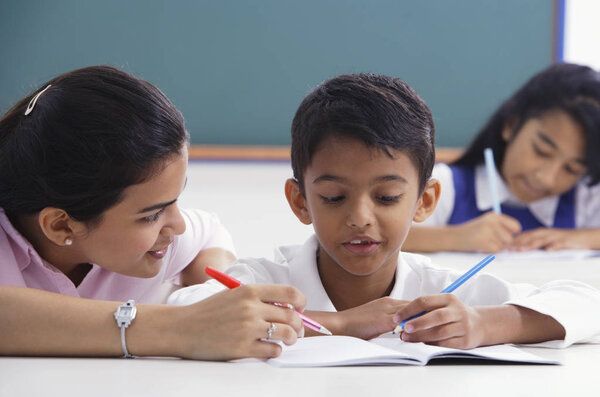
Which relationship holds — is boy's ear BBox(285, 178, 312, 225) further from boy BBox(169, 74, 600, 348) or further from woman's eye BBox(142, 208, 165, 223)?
woman's eye BBox(142, 208, 165, 223)

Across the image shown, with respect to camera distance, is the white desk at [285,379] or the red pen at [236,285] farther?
the red pen at [236,285]

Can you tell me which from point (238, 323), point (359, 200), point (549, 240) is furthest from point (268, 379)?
point (549, 240)

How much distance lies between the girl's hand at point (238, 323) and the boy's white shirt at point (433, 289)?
0.20m

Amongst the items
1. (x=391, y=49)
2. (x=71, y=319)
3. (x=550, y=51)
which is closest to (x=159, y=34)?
(x=391, y=49)

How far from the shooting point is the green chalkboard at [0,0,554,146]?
113 inches

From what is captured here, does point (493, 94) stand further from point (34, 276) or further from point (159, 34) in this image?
point (34, 276)

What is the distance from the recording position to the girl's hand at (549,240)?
2.10 m

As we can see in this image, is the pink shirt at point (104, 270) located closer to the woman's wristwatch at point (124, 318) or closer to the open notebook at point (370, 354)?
the woman's wristwatch at point (124, 318)

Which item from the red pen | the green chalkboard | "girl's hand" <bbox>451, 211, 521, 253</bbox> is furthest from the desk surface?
the green chalkboard

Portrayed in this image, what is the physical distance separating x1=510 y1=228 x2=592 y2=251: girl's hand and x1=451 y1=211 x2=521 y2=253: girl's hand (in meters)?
0.04

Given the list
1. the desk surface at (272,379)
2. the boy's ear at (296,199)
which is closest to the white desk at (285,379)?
the desk surface at (272,379)

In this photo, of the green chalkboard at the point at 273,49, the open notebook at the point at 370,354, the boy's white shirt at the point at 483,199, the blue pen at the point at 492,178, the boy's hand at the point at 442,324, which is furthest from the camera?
the green chalkboard at the point at 273,49

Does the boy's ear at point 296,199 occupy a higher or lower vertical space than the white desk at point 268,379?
higher

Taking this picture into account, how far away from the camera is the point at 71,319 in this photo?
82cm
